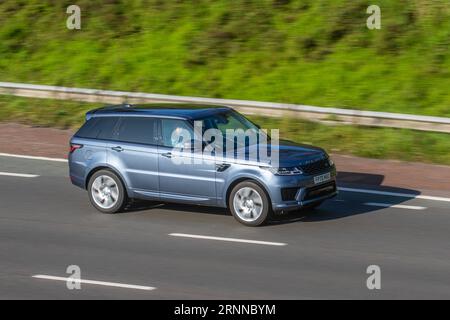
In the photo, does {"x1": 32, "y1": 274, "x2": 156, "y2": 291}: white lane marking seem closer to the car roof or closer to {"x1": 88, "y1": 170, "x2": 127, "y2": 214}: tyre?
{"x1": 88, "y1": 170, "x2": 127, "y2": 214}: tyre

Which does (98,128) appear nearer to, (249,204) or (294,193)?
(249,204)

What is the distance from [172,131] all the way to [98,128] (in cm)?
141

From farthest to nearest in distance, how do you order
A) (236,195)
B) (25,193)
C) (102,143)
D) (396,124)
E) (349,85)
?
(349,85)
(396,124)
(25,193)
(102,143)
(236,195)

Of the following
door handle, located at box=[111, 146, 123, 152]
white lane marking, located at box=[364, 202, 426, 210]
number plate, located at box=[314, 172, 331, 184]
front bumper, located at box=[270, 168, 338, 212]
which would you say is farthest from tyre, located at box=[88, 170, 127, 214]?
white lane marking, located at box=[364, 202, 426, 210]

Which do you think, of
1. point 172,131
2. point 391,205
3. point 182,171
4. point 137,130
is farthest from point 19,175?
point 391,205

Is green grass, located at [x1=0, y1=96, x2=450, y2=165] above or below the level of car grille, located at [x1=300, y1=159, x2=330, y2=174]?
below

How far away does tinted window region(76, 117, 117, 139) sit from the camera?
48.1 feet

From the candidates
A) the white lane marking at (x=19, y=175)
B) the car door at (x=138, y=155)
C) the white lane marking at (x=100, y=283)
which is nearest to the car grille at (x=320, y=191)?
the car door at (x=138, y=155)

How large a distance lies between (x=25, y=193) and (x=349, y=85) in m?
8.29

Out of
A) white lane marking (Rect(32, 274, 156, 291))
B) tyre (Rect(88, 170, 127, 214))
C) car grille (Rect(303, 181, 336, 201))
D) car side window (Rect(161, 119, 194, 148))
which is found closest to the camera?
white lane marking (Rect(32, 274, 156, 291))

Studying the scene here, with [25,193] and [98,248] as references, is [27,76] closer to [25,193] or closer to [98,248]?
A: [25,193]

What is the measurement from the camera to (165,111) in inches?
562

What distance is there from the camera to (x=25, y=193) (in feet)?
52.1
